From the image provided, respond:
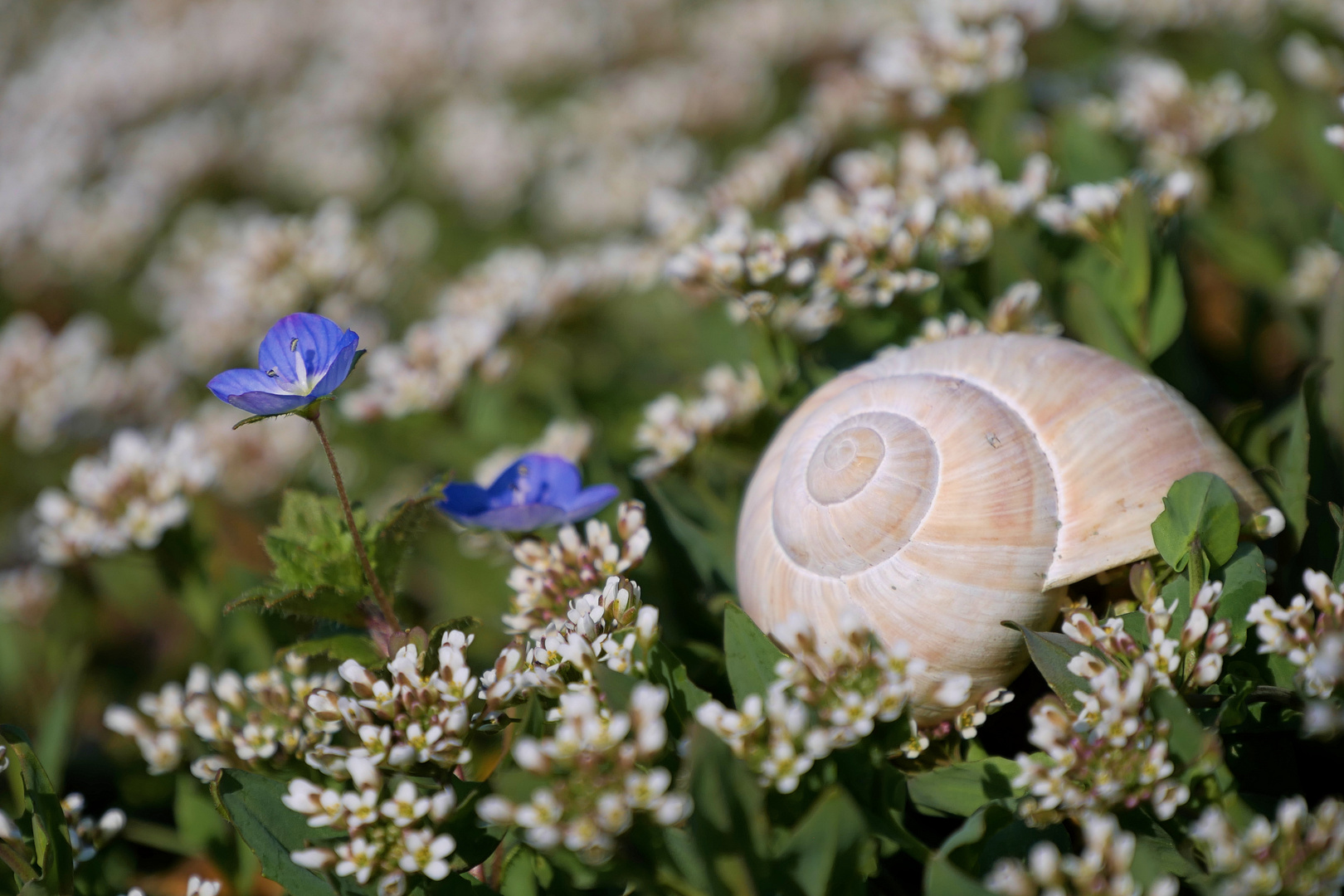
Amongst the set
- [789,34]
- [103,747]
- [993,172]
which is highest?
[993,172]

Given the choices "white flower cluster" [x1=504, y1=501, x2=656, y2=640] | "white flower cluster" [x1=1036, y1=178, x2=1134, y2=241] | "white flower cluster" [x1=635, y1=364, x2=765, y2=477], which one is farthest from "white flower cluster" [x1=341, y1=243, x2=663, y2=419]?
"white flower cluster" [x1=1036, y1=178, x2=1134, y2=241]

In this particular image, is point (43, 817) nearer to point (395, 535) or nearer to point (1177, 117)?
point (395, 535)

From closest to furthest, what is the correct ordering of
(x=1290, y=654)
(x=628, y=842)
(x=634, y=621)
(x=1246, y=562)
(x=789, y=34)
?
(x=1290, y=654) < (x=628, y=842) < (x=1246, y=562) < (x=634, y=621) < (x=789, y=34)

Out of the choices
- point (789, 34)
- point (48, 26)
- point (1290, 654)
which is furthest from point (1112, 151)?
point (48, 26)

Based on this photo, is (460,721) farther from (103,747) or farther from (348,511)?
(103,747)

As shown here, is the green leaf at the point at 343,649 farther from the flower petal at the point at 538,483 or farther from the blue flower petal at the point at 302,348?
the blue flower petal at the point at 302,348

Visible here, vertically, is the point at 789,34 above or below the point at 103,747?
above

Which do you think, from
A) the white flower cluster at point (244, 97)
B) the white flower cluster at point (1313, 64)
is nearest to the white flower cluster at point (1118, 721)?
the white flower cluster at point (1313, 64)
